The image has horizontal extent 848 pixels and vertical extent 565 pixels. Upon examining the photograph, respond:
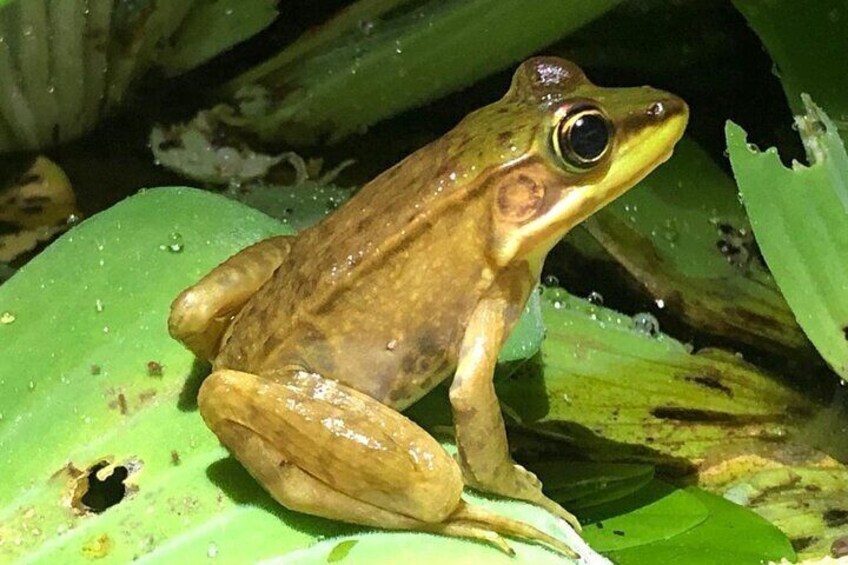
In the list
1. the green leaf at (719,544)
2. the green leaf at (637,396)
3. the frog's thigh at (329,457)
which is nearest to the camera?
the frog's thigh at (329,457)

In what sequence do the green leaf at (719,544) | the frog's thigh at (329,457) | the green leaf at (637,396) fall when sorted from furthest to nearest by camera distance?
the green leaf at (637,396) → the green leaf at (719,544) → the frog's thigh at (329,457)

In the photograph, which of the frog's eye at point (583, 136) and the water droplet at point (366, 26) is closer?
the frog's eye at point (583, 136)

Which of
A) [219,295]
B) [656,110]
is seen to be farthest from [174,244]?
[656,110]

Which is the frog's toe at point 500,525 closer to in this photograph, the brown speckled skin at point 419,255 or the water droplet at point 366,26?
the brown speckled skin at point 419,255

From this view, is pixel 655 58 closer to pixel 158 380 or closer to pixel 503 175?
pixel 503 175

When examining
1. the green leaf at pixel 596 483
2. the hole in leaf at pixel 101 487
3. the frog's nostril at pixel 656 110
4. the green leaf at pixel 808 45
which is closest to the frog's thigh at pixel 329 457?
the hole in leaf at pixel 101 487

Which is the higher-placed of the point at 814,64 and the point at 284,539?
the point at 814,64

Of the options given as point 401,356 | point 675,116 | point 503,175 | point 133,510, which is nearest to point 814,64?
point 675,116

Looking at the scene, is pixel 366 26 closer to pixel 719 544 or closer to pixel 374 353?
pixel 374 353
